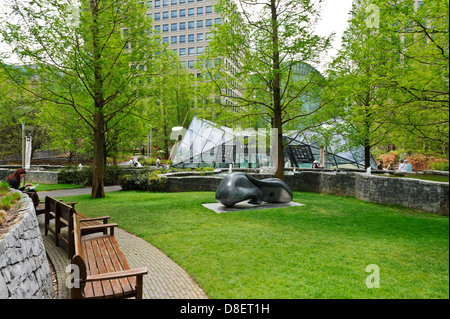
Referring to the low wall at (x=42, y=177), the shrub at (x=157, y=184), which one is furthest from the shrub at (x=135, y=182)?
the low wall at (x=42, y=177)

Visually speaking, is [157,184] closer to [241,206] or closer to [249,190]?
[241,206]

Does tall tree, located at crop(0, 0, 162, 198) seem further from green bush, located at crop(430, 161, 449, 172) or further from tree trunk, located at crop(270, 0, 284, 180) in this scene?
green bush, located at crop(430, 161, 449, 172)

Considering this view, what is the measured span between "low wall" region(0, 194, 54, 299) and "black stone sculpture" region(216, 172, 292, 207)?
21.7 ft

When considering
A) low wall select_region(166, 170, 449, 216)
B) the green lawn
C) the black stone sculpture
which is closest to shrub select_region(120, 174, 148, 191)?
low wall select_region(166, 170, 449, 216)

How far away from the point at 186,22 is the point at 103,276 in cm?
7669

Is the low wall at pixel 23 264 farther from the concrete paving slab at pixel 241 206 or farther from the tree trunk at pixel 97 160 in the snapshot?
the tree trunk at pixel 97 160

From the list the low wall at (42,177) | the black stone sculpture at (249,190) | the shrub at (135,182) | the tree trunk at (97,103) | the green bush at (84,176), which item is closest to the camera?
the black stone sculpture at (249,190)

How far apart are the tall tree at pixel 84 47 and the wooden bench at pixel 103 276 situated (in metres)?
8.93

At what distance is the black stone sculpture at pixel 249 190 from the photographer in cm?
1018

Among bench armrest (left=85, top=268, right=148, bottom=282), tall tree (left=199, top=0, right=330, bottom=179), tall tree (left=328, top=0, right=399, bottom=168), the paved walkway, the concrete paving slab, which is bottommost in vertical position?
the paved walkway

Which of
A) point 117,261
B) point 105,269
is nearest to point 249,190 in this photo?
point 117,261

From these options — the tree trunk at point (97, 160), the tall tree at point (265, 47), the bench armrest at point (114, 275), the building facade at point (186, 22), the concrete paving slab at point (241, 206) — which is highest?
the building facade at point (186, 22)

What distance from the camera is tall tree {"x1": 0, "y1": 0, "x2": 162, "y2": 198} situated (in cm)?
1053

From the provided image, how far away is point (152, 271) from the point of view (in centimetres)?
A: 497
